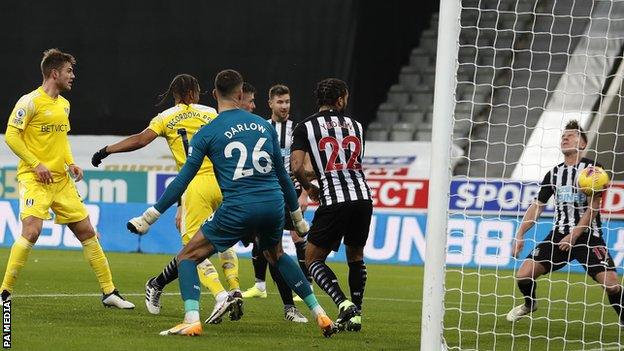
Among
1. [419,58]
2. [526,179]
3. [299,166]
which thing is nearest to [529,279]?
[299,166]

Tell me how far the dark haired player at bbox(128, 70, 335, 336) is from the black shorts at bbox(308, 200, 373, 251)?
82 cm

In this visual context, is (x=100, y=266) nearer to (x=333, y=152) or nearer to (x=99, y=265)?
(x=99, y=265)

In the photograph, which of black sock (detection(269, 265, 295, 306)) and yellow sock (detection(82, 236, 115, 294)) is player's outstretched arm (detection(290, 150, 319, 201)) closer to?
black sock (detection(269, 265, 295, 306))

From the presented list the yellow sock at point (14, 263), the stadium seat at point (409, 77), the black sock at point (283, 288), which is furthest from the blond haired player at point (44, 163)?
the stadium seat at point (409, 77)

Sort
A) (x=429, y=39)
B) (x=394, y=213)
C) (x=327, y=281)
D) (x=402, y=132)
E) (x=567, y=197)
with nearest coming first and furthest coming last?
(x=327, y=281) < (x=567, y=197) < (x=394, y=213) < (x=402, y=132) < (x=429, y=39)

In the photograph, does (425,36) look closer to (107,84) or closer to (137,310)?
(107,84)

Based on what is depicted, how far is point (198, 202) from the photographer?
927 cm

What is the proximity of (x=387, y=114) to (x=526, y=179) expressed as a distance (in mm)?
3665

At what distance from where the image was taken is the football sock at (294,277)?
26.8ft

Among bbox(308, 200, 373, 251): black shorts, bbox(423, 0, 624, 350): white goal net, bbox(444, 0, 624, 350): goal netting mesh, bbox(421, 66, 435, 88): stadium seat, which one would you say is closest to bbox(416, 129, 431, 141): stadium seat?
bbox(423, 0, 624, 350): white goal net

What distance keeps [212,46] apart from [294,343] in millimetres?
13199

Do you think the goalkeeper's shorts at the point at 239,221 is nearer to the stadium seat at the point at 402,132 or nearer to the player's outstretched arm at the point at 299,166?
the player's outstretched arm at the point at 299,166

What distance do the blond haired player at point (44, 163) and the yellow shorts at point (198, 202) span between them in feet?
3.14

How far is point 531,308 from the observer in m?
9.73
